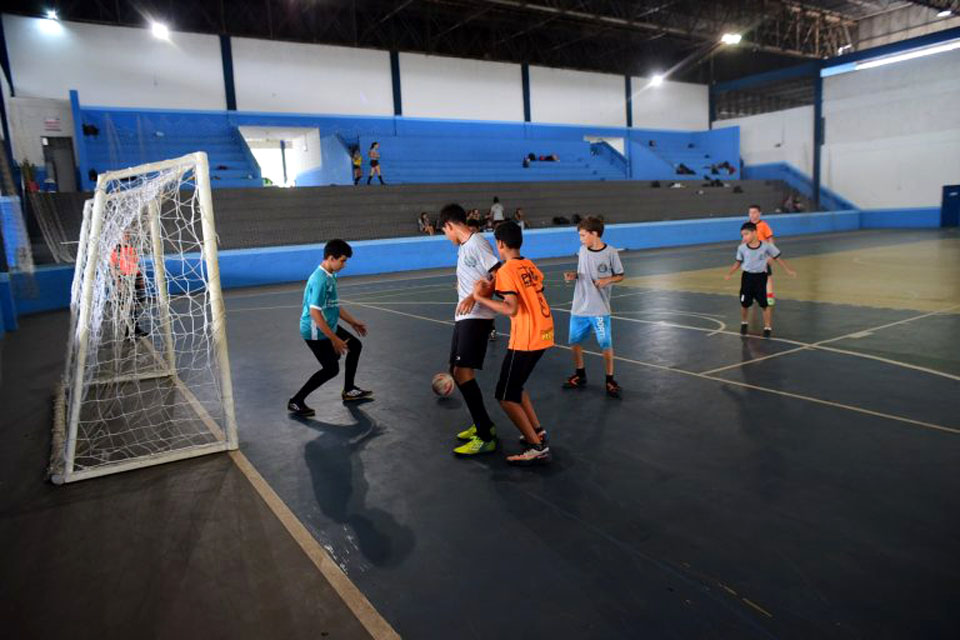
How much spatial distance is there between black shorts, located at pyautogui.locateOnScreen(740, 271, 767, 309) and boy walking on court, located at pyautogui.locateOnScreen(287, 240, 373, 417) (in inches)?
213

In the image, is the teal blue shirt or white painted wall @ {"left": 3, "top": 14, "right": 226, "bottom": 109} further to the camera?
white painted wall @ {"left": 3, "top": 14, "right": 226, "bottom": 109}

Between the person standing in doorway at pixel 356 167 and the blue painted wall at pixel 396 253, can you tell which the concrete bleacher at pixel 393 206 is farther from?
the blue painted wall at pixel 396 253

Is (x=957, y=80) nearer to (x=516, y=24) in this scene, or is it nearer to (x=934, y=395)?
(x=516, y=24)

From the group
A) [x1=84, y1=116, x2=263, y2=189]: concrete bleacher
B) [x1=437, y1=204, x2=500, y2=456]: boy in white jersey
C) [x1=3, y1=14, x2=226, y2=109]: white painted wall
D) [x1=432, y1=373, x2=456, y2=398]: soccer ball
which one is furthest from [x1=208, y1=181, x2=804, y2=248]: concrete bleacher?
[x1=437, y1=204, x2=500, y2=456]: boy in white jersey

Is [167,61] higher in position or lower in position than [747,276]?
higher

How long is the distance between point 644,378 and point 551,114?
100 ft

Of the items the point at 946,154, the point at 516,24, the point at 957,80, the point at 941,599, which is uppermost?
the point at 516,24

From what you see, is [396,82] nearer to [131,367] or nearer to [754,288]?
[131,367]

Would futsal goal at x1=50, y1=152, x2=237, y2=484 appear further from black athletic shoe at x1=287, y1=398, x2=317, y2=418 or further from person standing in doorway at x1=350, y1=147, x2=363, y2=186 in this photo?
person standing in doorway at x1=350, y1=147, x2=363, y2=186

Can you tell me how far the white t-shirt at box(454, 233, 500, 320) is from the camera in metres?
4.74

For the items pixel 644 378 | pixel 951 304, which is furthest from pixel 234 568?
pixel 951 304

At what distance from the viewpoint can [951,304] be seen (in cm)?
1002

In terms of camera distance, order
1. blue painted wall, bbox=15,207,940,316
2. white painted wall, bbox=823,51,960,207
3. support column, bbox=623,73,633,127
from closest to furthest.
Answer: blue painted wall, bbox=15,207,940,316 < white painted wall, bbox=823,51,960,207 < support column, bbox=623,73,633,127

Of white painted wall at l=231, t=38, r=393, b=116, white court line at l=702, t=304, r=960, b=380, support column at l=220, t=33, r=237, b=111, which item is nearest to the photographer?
white court line at l=702, t=304, r=960, b=380
